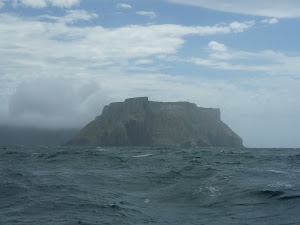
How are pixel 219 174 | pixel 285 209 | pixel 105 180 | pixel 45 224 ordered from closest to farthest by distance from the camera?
1. pixel 45 224
2. pixel 285 209
3. pixel 105 180
4. pixel 219 174

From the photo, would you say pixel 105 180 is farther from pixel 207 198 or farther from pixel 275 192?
pixel 275 192

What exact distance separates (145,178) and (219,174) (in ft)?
22.2

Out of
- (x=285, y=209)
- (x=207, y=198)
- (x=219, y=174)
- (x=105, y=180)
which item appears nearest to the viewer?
(x=285, y=209)

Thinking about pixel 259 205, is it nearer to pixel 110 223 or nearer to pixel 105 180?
pixel 110 223

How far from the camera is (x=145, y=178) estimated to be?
3181 centimetres

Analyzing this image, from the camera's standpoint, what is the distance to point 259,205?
2036 cm

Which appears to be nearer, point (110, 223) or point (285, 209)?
point (110, 223)

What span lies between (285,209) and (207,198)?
5080 mm

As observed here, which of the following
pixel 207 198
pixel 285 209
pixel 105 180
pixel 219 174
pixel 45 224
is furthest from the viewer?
pixel 219 174

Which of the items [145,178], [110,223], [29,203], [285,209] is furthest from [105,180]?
[285,209]

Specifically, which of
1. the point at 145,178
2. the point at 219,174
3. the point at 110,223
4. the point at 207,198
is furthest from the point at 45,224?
the point at 219,174

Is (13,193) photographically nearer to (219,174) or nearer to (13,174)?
(13,174)

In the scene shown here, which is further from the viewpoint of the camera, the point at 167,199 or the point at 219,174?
the point at 219,174

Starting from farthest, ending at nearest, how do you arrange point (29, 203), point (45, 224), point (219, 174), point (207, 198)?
point (219, 174)
point (207, 198)
point (29, 203)
point (45, 224)
